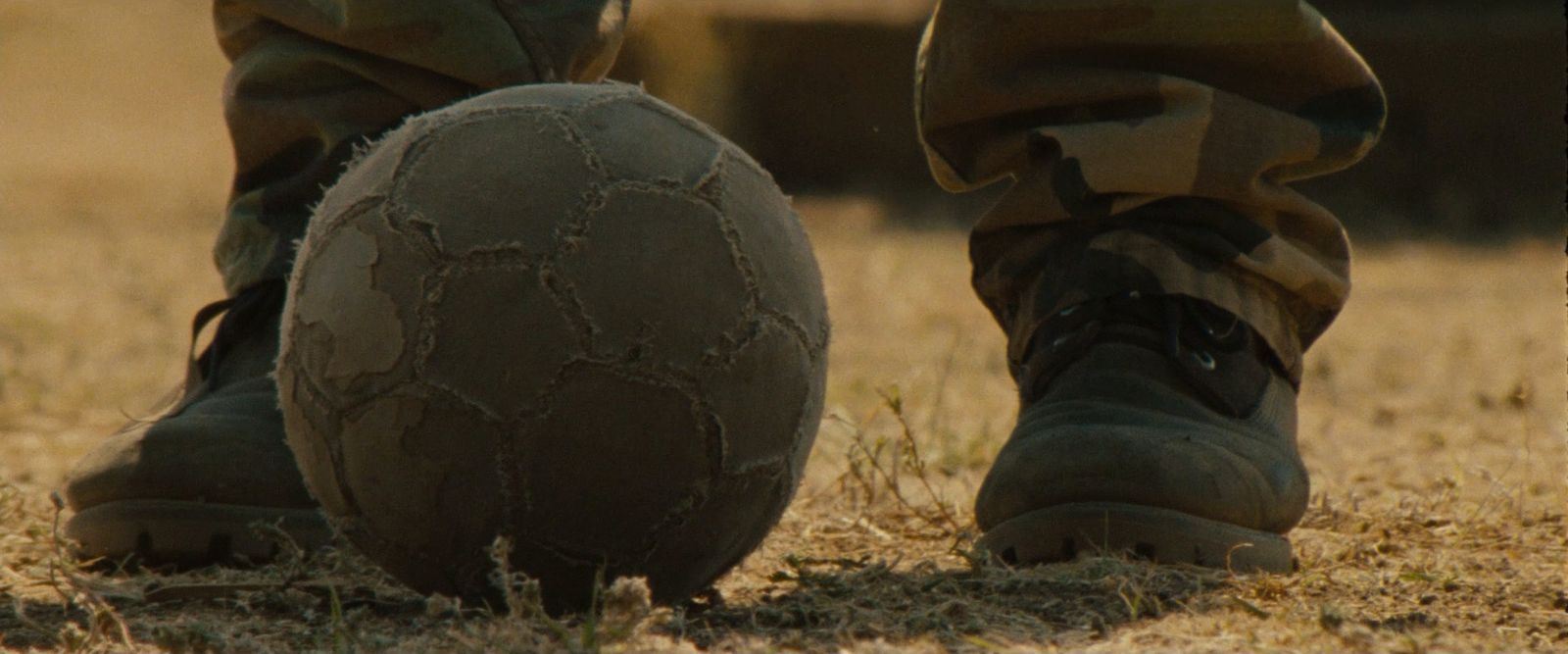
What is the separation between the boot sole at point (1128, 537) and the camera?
2.45 meters

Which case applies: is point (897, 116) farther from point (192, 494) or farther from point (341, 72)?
point (192, 494)

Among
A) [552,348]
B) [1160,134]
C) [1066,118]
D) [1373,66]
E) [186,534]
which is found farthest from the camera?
[1373,66]

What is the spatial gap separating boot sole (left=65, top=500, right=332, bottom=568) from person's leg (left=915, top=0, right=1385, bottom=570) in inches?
41.0

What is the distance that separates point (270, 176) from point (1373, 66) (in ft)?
20.6

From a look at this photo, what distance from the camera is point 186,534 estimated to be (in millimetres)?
2564

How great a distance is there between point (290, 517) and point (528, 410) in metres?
0.84

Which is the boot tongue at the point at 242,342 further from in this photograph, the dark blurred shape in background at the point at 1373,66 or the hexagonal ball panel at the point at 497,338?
the dark blurred shape in background at the point at 1373,66

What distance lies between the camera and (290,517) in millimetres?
2600

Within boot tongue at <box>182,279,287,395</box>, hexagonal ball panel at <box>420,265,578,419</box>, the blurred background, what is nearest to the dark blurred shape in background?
the blurred background

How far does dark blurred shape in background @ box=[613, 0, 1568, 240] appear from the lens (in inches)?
311

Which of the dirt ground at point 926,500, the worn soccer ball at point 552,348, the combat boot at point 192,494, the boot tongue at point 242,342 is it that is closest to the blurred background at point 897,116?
the dirt ground at point 926,500

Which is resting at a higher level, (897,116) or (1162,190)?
(1162,190)

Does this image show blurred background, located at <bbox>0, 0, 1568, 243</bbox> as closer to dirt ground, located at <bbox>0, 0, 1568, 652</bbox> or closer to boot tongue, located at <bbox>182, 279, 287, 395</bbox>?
dirt ground, located at <bbox>0, 0, 1568, 652</bbox>

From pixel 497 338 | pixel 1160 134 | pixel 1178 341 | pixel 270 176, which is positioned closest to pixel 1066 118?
pixel 1160 134
